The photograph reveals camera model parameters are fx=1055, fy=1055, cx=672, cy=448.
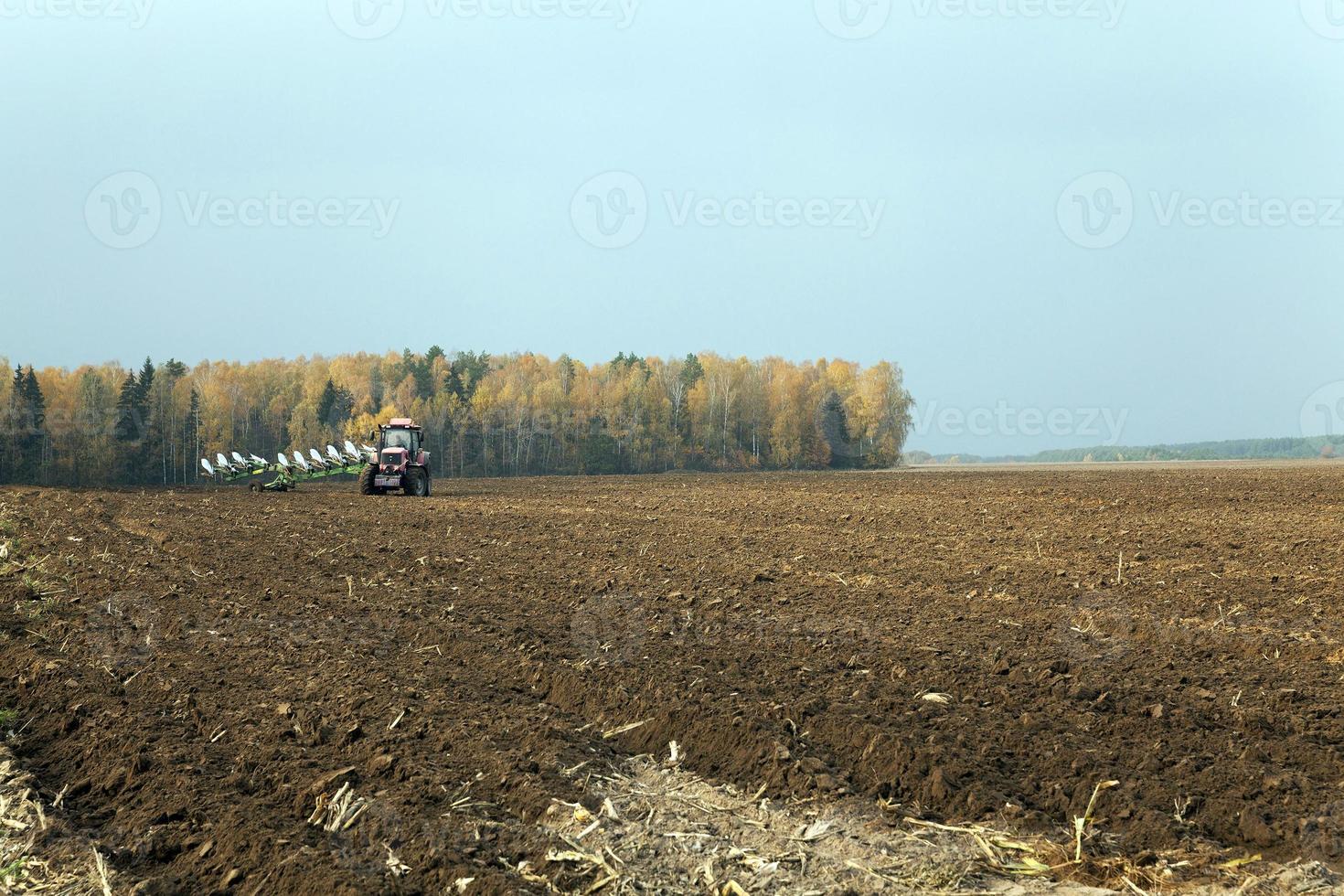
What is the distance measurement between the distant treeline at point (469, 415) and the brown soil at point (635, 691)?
58.4 m

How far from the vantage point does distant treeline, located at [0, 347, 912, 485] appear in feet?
226

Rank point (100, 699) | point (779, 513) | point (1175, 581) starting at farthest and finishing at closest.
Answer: point (779, 513), point (1175, 581), point (100, 699)

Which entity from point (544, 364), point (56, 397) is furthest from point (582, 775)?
point (544, 364)

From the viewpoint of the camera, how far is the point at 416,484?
1254 inches

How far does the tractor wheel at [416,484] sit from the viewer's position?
31.5m

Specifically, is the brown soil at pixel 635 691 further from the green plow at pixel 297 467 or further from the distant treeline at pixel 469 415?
the distant treeline at pixel 469 415

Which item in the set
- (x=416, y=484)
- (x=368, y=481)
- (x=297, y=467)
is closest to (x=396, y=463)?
(x=416, y=484)

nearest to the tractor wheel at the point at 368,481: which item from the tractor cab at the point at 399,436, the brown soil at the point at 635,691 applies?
the tractor cab at the point at 399,436

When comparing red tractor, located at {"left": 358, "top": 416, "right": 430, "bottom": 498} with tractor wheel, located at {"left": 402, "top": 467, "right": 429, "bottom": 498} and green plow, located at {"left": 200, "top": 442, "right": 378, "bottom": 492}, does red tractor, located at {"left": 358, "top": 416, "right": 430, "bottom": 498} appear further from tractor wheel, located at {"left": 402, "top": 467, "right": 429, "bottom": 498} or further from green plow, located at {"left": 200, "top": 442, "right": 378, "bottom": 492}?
green plow, located at {"left": 200, "top": 442, "right": 378, "bottom": 492}

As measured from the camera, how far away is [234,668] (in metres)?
8.66

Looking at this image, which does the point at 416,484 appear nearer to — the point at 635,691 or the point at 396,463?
the point at 396,463

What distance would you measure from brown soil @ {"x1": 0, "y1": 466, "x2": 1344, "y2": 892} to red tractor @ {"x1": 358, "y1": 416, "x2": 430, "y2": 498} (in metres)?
14.2

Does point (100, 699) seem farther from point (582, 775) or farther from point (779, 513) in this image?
point (779, 513)

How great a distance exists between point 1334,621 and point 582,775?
27.6ft
